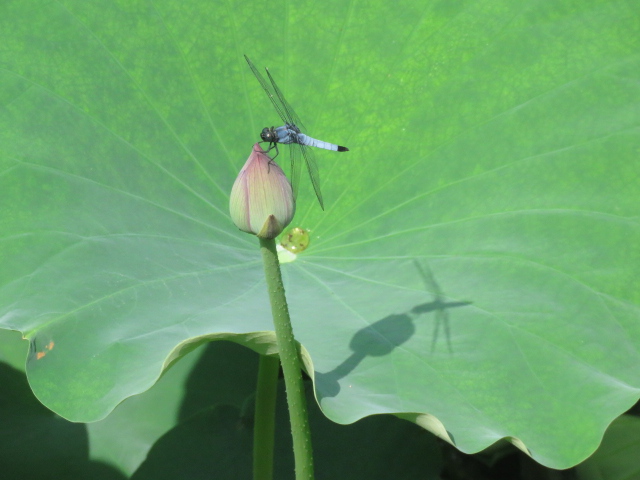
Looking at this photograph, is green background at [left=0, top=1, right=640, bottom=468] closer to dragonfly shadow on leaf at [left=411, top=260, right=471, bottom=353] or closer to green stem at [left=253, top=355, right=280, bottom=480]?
dragonfly shadow on leaf at [left=411, top=260, right=471, bottom=353]

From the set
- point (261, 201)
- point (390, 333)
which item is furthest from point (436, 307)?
point (261, 201)

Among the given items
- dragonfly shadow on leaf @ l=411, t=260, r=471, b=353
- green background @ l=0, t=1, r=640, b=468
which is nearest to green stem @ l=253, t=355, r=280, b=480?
green background @ l=0, t=1, r=640, b=468

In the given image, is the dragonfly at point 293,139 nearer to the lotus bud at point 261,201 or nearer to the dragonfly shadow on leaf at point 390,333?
the dragonfly shadow on leaf at point 390,333

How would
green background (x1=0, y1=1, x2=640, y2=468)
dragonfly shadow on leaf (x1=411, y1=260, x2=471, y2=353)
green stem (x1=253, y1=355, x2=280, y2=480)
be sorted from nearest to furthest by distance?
green background (x1=0, y1=1, x2=640, y2=468)
dragonfly shadow on leaf (x1=411, y1=260, x2=471, y2=353)
green stem (x1=253, y1=355, x2=280, y2=480)

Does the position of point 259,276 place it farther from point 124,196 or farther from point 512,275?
point 512,275

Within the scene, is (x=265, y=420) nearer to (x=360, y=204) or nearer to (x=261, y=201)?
(x=360, y=204)
